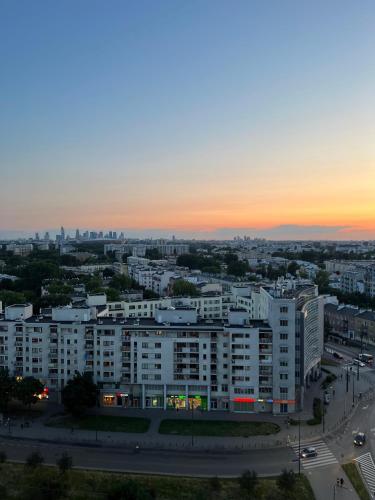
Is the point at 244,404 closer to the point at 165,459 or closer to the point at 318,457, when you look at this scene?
the point at 318,457

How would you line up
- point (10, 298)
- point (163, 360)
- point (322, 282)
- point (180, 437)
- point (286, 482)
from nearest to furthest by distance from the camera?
point (286, 482)
point (180, 437)
point (163, 360)
point (10, 298)
point (322, 282)

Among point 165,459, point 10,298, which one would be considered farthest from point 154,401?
point 10,298

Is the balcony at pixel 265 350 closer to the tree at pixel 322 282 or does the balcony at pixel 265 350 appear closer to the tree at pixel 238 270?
the tree at pixel 322 282

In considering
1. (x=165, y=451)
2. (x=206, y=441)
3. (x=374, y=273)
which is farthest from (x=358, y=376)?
(x=374, y=273)

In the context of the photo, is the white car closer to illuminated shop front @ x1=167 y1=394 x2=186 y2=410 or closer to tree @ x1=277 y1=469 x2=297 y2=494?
illuminated shop front @ x1=167 y1=394 x2=186 y2=410

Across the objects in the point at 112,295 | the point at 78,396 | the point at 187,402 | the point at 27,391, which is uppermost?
the point at 112,295

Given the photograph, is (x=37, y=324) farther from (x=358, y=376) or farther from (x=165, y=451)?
(x=358, y=376)

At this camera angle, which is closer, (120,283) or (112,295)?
(112,295)

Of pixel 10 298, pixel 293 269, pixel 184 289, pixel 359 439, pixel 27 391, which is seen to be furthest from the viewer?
pixel 293 269
